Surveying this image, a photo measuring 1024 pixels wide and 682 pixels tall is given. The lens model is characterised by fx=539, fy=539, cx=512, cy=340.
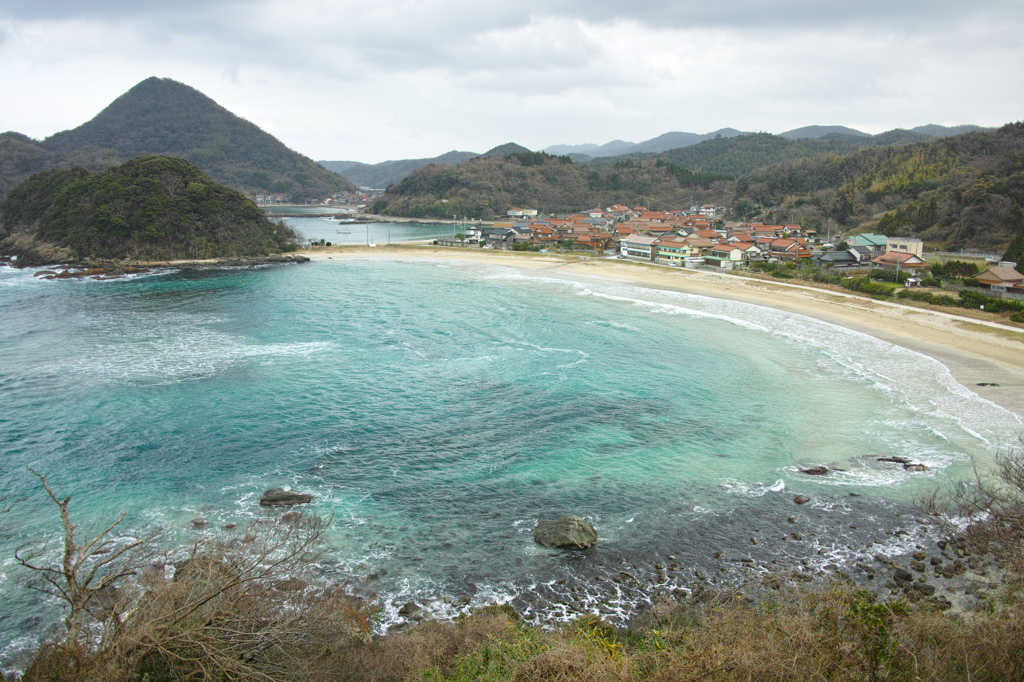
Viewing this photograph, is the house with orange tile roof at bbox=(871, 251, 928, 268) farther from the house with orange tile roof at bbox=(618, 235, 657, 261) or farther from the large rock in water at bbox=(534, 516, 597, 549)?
the large rock in water at bbox=(534, 516, 597, 549)

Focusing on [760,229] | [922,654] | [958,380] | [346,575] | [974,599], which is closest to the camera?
[922,654]

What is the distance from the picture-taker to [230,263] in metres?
53.8

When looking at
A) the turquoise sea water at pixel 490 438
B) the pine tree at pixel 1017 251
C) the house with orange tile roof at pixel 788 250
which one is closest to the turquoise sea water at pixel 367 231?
the house with orange tile roof at pixel 788 250

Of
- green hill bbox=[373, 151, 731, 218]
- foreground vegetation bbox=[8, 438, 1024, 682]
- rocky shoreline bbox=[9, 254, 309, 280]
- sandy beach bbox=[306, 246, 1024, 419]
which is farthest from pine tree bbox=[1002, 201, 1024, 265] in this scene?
green hill bbox=[373, 151, 731, 218]

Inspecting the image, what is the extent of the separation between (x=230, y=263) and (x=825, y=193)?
79931 mm

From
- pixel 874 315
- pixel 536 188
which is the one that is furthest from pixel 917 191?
pixel 536 188

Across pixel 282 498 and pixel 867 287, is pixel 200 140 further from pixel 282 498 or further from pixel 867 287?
pixel 282 498

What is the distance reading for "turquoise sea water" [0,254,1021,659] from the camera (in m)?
11.8

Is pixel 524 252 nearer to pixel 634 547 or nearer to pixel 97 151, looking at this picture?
pixel 634 547

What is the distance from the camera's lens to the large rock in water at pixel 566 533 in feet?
39.1

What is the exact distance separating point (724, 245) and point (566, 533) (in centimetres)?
4530

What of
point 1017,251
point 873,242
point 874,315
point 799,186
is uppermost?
point 799,186

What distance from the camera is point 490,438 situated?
17047 mm

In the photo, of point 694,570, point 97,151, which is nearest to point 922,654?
point 694,570
